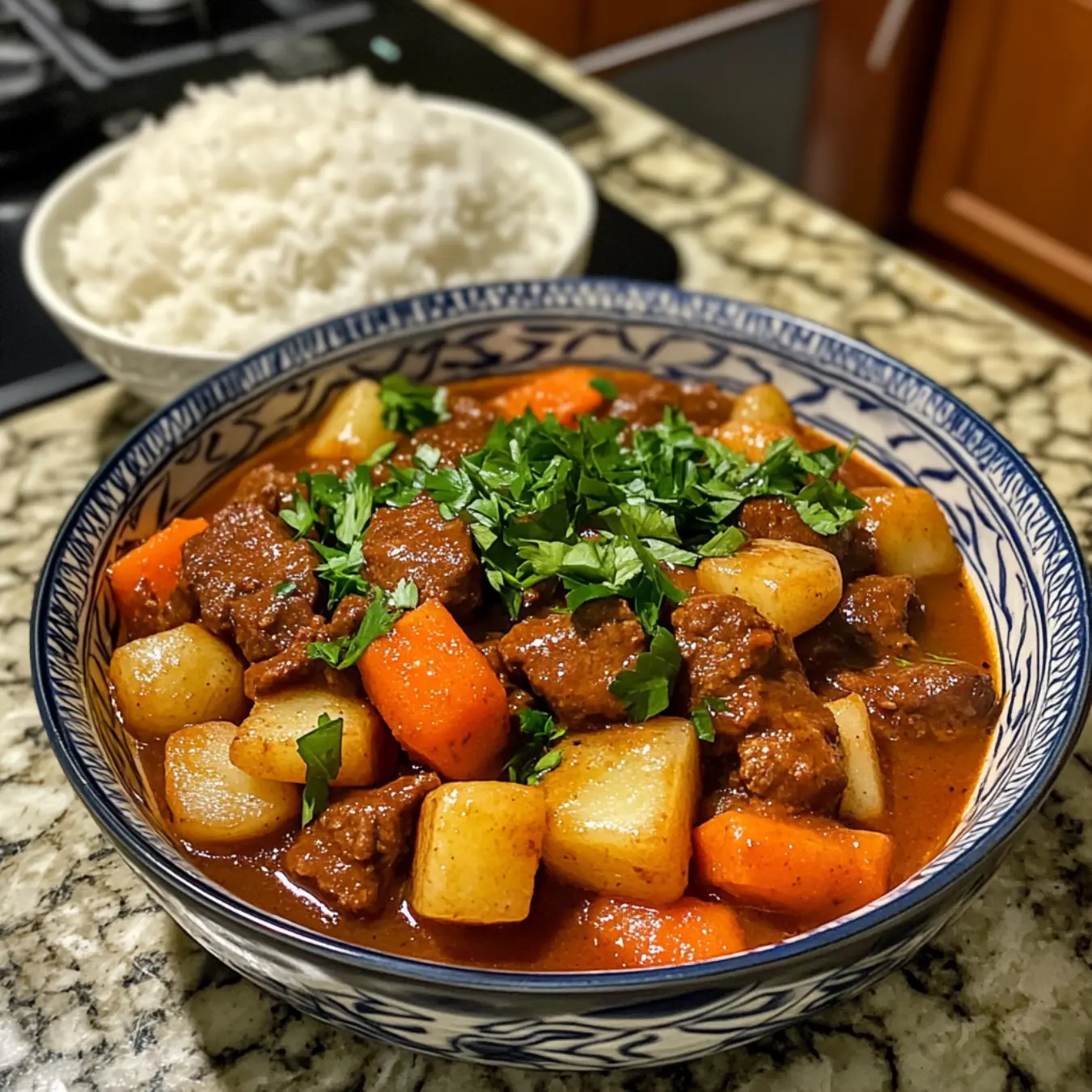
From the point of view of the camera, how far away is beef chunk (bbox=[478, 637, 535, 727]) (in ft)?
4.79

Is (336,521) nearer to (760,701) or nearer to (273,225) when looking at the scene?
(760,701)

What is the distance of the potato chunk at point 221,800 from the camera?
4.59 ft

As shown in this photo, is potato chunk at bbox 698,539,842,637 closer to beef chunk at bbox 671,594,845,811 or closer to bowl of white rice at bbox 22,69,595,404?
beef chunk at bbox 671,594,845,811

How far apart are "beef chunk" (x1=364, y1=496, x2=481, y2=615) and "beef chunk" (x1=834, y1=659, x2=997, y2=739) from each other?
53cm

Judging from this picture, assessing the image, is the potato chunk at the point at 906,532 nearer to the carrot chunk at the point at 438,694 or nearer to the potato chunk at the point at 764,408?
the potato chunk at the point at 764,408

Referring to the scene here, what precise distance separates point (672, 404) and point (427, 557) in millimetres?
653

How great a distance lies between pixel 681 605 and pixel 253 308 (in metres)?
1.33

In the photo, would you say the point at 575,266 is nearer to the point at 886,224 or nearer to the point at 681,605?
the point at 681,605

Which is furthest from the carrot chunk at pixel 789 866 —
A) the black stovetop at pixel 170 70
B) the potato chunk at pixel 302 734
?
the black stovetop at pixel 170 70

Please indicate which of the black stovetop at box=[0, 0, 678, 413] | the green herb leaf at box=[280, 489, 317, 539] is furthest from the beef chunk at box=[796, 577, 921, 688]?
the black stovetop at box=[0, 0, 678, 413]

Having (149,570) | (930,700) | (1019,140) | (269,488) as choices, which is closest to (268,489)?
(269,488)

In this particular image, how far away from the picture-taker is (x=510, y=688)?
1470 mm

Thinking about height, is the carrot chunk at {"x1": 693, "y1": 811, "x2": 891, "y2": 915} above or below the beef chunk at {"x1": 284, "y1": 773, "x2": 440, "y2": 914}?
above

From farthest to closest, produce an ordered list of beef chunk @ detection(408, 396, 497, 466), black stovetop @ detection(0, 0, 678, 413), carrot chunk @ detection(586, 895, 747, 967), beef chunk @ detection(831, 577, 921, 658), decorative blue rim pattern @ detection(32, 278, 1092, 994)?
black stovetop @ detection(0, 0, 678, 413) < beef chunk @ detection(408, 396, 497, 466) < beef chunk @ detection(831, 577, 921, 658) < carrot chunk @ detection(586, 895, 747, 967) < decorative blue rim pattern @ detection(32, 278, 1092, 994)
